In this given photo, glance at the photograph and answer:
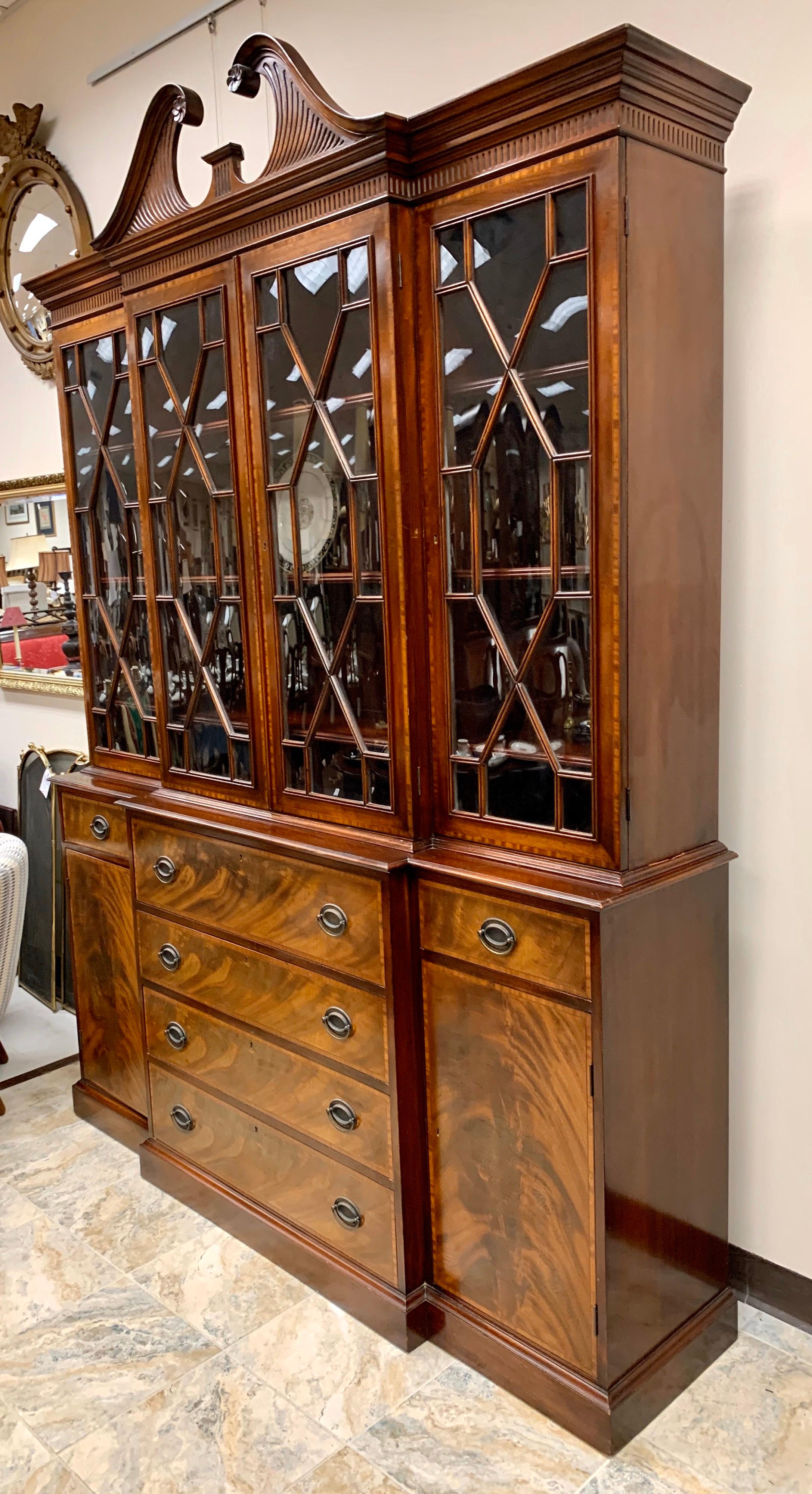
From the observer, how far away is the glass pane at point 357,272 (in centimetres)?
197

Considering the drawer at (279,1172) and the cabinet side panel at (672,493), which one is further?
the drawer at (279,1172)

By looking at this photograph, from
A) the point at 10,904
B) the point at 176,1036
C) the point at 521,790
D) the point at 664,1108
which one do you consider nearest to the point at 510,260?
the point at 521,790

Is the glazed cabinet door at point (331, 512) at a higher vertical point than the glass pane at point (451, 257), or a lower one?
lower

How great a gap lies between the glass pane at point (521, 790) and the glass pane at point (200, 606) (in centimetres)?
83

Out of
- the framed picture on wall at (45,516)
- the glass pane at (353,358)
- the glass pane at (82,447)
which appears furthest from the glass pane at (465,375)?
the framed picture on wall at (45,516)

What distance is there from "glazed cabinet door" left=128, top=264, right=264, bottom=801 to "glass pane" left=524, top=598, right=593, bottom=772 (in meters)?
0.72

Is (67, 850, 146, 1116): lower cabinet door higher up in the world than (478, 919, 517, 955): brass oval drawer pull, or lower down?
lower down

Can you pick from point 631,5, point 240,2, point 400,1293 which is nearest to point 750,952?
point 400,1293

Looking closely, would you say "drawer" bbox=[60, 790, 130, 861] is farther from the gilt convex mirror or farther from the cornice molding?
the gilt convex mirror

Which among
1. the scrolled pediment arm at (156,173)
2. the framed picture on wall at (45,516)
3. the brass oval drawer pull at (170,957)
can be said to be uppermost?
the scrolled pediment arm at (156,173)

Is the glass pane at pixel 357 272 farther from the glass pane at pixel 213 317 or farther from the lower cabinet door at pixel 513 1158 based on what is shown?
the lower cabinet door at pixel 513 1158

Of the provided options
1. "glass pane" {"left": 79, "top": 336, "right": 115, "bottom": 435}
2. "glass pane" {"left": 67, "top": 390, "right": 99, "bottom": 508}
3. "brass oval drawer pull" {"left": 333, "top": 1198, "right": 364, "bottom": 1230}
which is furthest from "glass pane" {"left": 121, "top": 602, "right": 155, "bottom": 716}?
"brass oval drawer pull" {"left": 333, "top": 1198, "right": 364, "bottom": 1230}

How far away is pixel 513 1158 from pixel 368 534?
1153 millimetres

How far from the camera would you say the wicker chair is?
329cm
